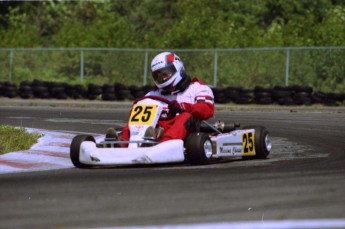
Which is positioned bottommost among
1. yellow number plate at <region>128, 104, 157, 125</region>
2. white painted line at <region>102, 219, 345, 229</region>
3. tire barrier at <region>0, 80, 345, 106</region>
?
tire barrier at <region>0, 80, 345, 106</region>

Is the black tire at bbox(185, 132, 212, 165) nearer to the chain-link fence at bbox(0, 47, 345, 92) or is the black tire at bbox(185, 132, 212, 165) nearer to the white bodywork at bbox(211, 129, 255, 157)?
the white bodywork at bbox(211, 129, 255, 157)

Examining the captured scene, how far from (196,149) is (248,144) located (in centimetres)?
146

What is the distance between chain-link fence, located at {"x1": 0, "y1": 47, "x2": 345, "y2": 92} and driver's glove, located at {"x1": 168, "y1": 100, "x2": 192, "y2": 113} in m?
16.6

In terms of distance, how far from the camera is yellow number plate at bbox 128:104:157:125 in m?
11.6

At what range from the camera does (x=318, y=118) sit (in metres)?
21.5

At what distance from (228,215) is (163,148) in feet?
12.4

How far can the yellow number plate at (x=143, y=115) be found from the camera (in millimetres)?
11633

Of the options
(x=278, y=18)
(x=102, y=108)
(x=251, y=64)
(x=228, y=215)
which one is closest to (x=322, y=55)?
(x=251, y=64)

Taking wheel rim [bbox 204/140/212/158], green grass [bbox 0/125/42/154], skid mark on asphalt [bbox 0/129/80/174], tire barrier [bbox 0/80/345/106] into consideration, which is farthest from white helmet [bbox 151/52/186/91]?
tire barrier [bbox 0/80/345/106]

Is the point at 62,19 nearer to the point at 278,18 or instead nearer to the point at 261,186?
the point at 278,18

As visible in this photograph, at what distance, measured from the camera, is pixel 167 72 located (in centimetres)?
1238

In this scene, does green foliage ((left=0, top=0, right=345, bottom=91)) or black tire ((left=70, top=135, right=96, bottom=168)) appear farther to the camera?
green foliage ((left=0, top=0, right=345, bottom=91))

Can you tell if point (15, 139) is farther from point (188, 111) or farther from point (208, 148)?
point (208, 148)

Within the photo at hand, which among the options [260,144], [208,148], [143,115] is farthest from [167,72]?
[260,144]
